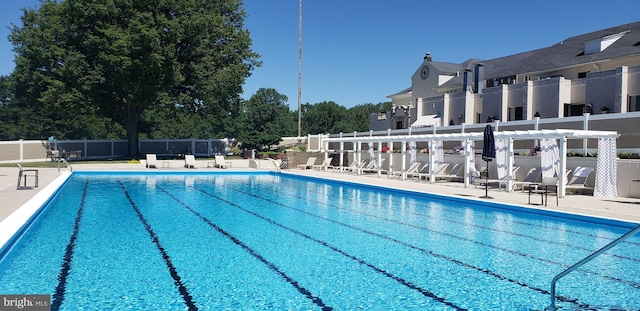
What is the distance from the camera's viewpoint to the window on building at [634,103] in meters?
23.5

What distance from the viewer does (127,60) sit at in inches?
1209

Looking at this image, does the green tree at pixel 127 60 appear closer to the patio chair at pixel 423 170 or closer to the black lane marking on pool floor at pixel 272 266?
the patio chair at pixel 423 170

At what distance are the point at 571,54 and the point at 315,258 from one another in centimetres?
3028

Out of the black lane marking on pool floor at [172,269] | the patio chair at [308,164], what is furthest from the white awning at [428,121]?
the black lane marking on pool floor at [172,269]

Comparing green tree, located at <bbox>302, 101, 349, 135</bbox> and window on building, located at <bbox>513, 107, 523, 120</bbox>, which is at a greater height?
green tree, located at <bbox>302, 101, 349, 135</bbox>

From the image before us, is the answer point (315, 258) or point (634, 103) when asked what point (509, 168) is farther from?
point (315, 258)

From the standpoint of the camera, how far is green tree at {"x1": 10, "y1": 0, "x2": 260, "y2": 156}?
32.0 metres

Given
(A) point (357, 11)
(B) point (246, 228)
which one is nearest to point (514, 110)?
(A) point (357, 11)

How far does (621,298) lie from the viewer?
616cm

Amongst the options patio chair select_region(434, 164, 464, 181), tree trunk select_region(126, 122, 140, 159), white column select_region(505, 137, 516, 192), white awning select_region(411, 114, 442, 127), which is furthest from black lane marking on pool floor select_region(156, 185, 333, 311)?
tree trunk select_region(126, 122, 140, 159)

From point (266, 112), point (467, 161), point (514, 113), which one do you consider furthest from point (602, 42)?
point (266, 112)

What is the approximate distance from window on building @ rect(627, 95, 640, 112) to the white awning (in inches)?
515

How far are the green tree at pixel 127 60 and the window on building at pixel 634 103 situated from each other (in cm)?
2510

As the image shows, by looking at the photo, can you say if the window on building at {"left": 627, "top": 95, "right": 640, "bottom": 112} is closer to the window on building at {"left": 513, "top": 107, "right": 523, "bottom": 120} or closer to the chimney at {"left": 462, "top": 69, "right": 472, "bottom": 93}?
the window on building at {"left": 513, "top": 107, "right": 523, "bottom": 120}
